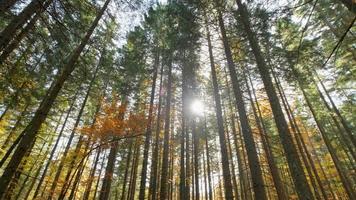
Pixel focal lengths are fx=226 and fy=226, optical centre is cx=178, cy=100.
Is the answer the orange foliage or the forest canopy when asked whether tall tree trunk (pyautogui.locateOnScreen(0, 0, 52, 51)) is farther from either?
the orange foliage

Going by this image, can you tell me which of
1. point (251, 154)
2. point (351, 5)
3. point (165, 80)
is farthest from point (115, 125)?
point (351, 5)

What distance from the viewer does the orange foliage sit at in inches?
583

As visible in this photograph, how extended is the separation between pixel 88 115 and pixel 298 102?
65.8ft

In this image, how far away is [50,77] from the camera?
16062mm

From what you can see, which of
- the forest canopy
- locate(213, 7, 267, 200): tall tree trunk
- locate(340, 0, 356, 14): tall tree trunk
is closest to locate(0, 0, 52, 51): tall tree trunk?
the forest canopy

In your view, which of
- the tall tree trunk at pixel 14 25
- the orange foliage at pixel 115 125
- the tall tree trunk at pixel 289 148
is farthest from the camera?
the orange foliage at pixel 115 125

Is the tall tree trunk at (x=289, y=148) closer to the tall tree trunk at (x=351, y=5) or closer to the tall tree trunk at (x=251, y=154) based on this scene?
the tall tree trunk at (x=251, y=154)

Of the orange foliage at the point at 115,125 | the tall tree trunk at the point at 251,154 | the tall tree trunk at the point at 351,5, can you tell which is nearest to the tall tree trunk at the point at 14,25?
the tall tree trunk at the point at 351,5

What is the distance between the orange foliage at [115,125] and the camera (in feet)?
48.6

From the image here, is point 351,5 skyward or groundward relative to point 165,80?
groundward

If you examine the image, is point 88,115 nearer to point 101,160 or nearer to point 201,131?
point 101,160

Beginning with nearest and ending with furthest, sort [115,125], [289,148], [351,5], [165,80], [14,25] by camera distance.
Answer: [351,5] < [289,148] < [14,25] < [115,125] < [165,80]

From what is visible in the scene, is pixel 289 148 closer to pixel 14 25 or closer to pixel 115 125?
pixel 14 25

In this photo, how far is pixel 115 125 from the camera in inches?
585
